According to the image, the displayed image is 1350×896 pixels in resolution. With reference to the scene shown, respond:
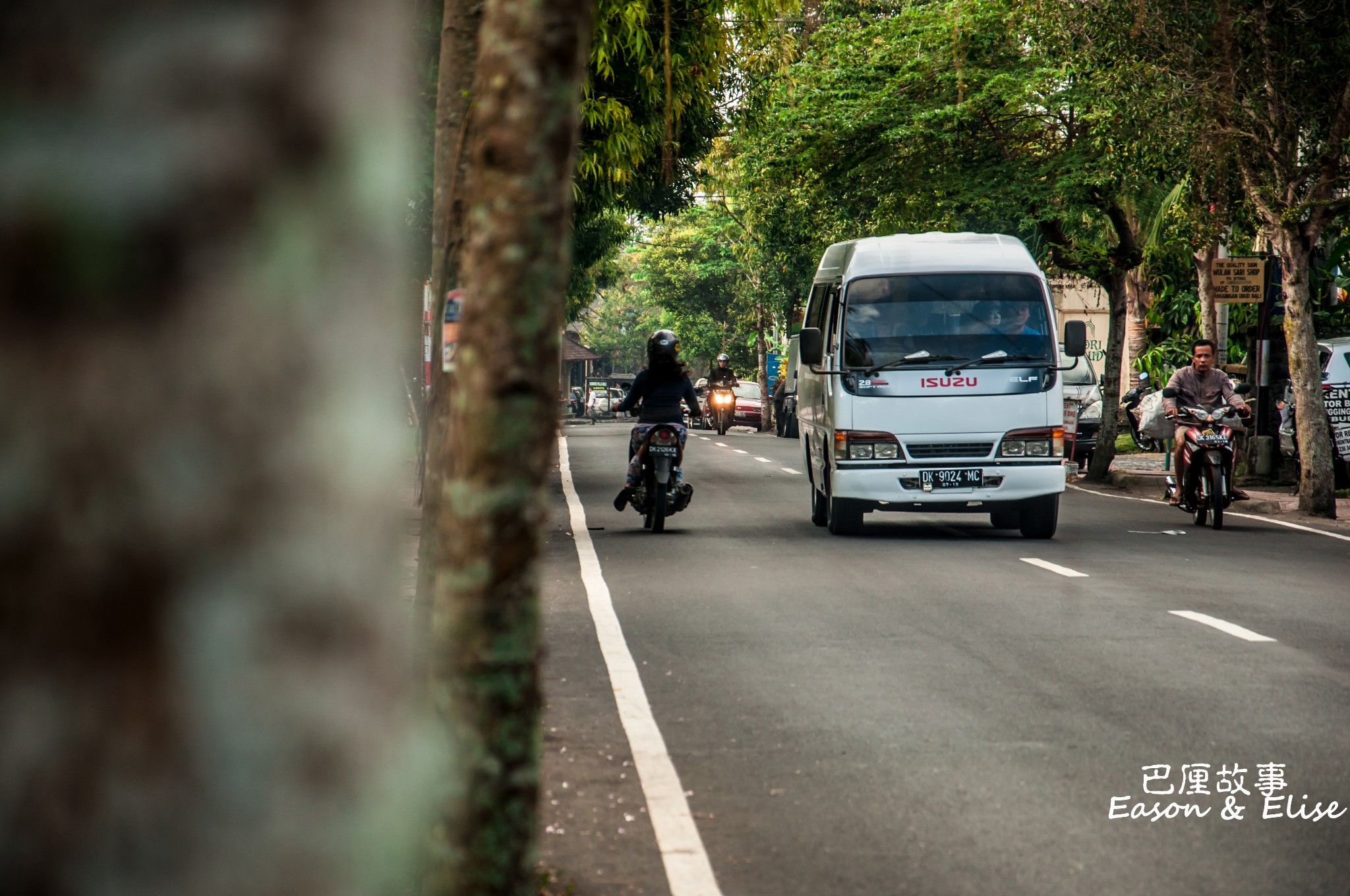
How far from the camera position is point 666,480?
14.6m

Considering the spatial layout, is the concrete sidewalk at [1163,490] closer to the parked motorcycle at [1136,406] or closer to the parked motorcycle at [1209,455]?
the parked motorcycle at [1136,406]

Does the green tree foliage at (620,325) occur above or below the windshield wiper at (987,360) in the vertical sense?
above

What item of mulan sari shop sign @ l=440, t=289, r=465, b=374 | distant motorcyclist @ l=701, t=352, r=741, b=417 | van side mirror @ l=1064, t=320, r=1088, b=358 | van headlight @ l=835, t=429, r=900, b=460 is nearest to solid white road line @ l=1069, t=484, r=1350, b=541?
van side mirror @ l=1064, t=320, r=1088, b=358

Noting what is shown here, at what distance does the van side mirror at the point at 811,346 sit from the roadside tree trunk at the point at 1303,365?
6069 mm

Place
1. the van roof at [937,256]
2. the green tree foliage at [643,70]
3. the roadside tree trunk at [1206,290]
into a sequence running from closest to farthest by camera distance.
Result: 1. the green tree foliage at [643,70]
2. the van roof at [937,256]
3. the roadside tree trunk at [1206,290]

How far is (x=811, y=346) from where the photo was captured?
15469mm

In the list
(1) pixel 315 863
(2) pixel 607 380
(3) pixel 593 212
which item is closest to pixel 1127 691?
(1) pixel 315 863

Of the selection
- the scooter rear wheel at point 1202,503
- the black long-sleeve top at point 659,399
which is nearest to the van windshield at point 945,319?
the black long-sleeve top at point 659,399

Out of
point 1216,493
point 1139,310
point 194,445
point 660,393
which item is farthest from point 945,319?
point 1139,310

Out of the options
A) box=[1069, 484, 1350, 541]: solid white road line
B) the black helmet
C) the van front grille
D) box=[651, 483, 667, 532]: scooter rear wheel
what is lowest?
box=[1069, 484, 1350, 541]: solid white road line

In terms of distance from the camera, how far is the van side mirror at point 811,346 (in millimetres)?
15344

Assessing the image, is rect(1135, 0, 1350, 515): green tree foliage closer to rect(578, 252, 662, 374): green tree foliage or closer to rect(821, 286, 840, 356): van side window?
rect(821, 286, 840, 356): van side window

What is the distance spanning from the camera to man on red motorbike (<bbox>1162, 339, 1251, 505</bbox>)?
52.9ft

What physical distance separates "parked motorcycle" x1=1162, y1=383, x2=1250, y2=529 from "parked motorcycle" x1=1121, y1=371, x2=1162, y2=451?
31.6 feet
